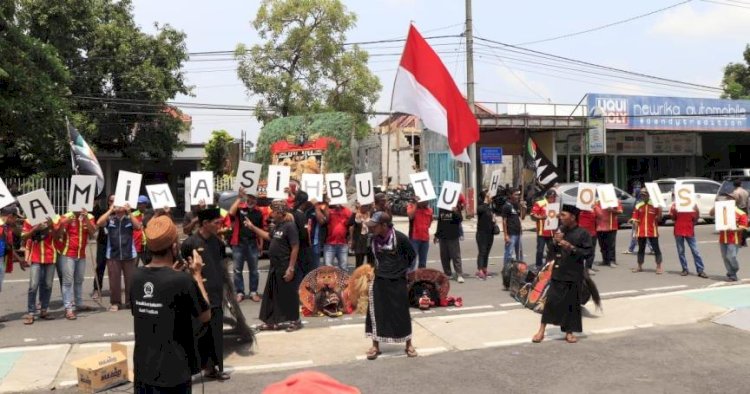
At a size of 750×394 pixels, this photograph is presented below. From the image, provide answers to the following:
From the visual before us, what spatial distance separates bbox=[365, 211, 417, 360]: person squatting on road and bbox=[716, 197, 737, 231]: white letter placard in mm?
6983

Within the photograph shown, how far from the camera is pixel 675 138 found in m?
32.8

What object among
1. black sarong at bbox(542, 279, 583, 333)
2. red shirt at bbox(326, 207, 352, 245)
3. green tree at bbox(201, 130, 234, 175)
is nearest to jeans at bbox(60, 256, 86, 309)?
red shirt at bbox(326, 207, 352, 245)

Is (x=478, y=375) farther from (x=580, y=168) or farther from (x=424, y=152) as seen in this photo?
(x=580, y=168)

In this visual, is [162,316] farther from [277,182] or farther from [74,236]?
[277,182]

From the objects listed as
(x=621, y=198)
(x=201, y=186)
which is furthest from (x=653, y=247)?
(x=621, y=198)

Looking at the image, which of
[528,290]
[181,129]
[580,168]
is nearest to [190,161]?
→ [181,129]

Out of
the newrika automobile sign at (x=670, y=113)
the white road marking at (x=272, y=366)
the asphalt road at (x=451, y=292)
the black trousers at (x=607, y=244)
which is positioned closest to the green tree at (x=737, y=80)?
the newrika automobile sign at (x=670, y=113)

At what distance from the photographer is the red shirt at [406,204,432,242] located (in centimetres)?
1167

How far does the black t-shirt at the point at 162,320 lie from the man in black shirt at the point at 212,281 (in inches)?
88.8

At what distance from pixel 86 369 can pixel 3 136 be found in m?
18.2

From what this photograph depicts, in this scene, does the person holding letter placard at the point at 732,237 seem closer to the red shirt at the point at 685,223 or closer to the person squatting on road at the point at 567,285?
the red shirt at the point at 685,223

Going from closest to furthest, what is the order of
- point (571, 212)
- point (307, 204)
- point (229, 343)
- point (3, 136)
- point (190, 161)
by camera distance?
point (229, 343) < point (571, 212) < point (307, 204) < point (3, 136) < point (190, 161)

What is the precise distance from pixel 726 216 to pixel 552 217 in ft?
9.54

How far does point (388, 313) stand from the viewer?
6.89m
